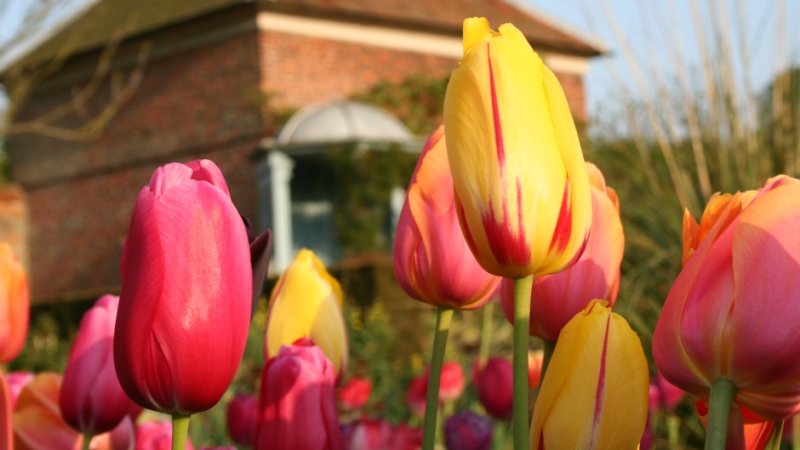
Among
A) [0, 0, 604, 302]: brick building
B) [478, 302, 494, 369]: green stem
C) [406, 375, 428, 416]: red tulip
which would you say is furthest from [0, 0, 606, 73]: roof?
[406, 375, 428, 416]: red tulip

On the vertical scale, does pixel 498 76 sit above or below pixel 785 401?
above

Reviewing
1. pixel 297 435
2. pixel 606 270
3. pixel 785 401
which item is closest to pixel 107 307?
pixel 297 435

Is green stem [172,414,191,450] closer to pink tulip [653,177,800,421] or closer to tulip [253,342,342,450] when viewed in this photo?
tulip [253,342,342,450]

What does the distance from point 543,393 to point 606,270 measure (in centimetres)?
15

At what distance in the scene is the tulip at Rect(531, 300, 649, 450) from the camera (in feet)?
1.73

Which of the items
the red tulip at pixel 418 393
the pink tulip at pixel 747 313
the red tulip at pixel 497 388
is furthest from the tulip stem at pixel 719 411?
the red tulip at pixel 418 393

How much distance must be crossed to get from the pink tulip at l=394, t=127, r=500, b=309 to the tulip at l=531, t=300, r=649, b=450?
0.15 m

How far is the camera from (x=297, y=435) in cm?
65

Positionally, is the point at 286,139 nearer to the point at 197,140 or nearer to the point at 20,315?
the point at 197,140

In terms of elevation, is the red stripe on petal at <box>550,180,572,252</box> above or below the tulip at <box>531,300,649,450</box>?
above

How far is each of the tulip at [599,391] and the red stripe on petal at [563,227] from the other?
4 cm

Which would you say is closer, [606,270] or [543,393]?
[543,393]

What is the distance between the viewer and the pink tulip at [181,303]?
0.54 meters

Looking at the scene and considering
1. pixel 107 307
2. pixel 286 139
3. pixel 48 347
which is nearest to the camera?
pixel 107 307
